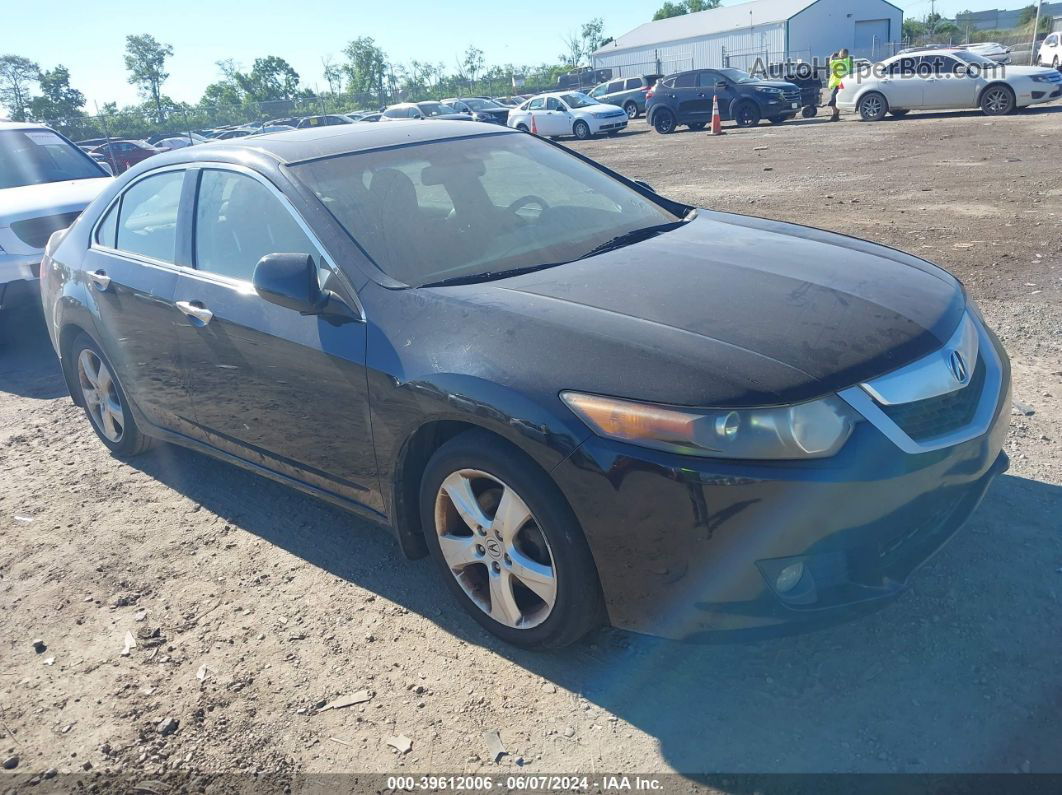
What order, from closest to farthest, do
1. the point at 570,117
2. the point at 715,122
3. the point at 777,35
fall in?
the point at 715,122 < the point at 570,117 < the point at 777,35

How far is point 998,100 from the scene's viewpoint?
19531 mm

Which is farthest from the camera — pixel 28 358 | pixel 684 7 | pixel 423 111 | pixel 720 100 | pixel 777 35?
pixel 684 7

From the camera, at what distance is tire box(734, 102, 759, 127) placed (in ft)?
80.4

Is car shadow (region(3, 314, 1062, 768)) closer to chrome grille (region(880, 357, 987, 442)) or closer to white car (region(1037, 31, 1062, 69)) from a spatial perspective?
chrome grille (region(880, 357, 987, 442))

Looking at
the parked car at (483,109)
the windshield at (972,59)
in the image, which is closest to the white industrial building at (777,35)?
the parked car at (483,109)

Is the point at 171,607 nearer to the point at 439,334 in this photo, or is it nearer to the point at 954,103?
the point at 439,334

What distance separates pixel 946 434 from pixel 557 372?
1160 mm

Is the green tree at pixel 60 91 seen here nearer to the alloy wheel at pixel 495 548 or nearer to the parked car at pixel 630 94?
the parked car at pixel 630 94

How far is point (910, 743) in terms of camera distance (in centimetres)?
238

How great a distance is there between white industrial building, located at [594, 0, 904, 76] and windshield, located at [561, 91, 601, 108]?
28106mm

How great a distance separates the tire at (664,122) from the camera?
85.8 feet

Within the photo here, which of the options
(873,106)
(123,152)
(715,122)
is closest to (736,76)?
(715,122)

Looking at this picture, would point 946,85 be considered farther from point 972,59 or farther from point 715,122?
point 715,122

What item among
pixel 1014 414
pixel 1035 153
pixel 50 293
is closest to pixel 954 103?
pixel 1035 153
